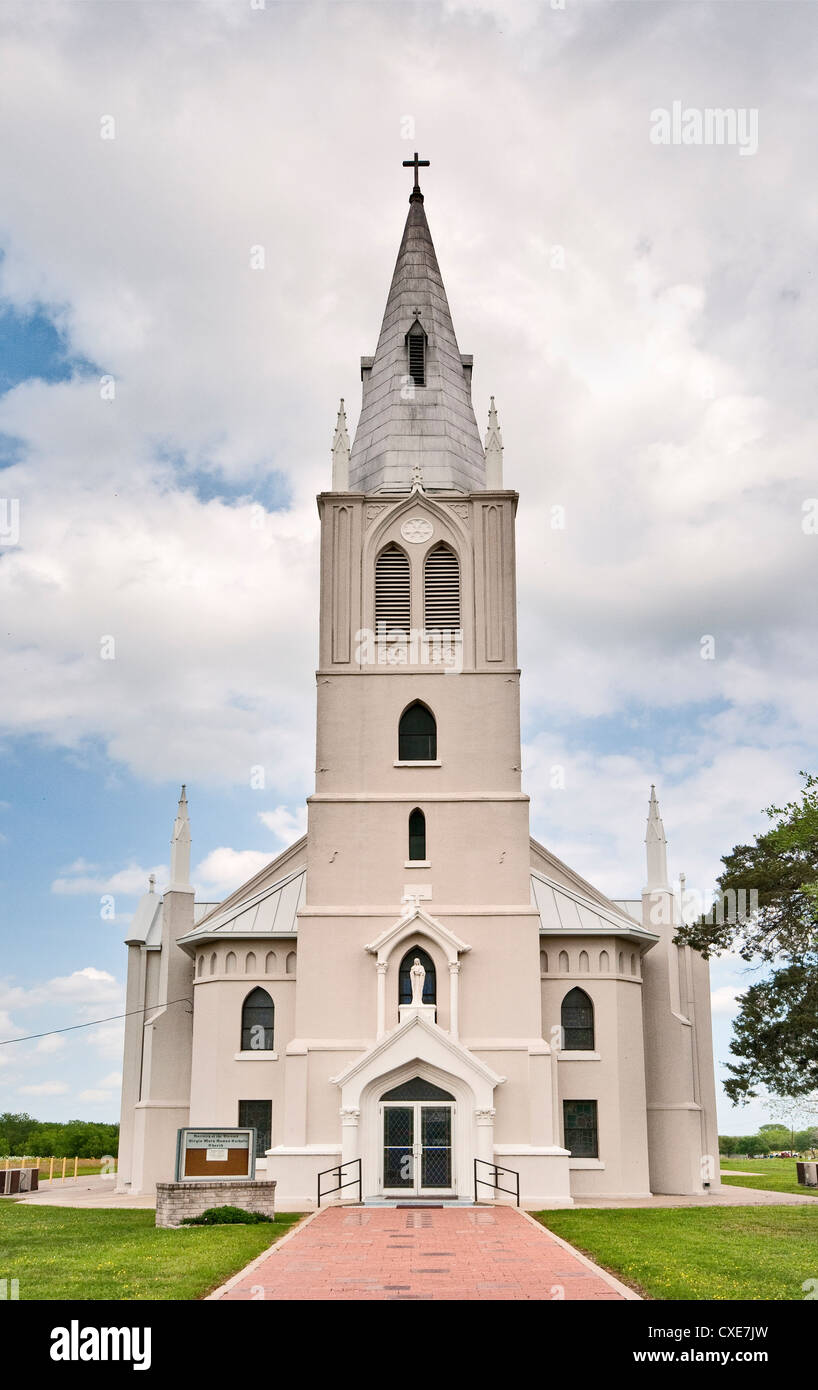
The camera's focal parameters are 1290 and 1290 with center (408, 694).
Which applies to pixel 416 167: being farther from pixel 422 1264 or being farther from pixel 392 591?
pixel 422 1264

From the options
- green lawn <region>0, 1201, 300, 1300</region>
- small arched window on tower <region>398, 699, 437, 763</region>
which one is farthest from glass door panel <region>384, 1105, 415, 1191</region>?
small arched window on tower <region>398, 699, 437, 763</region>

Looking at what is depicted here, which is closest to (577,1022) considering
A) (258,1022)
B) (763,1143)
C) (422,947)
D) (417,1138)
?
(422,947)

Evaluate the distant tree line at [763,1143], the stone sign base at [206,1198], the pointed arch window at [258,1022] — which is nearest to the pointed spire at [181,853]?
the pointed arch window at [258,1022]

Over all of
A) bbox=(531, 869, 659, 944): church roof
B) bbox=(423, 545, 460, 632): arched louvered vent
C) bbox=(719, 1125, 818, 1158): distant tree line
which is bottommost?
bbox=(719, 1125, 818, 1158): distant tree line

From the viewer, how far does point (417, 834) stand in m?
33.5

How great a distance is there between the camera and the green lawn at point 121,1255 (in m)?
14.6

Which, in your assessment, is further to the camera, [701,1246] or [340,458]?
[340,458]

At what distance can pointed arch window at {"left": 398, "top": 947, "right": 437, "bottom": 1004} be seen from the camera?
31953 mm

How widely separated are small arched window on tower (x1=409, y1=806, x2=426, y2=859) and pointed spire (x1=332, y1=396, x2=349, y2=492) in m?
9.51

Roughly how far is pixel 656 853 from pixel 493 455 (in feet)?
43.4

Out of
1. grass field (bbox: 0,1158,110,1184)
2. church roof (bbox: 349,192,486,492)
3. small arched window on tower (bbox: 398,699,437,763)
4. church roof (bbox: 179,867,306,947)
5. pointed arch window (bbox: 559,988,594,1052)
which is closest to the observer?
pointed arch window (bbox: 559,988,594,1052)

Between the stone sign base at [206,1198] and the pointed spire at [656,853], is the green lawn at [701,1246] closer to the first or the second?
the stone sign base at [206,1198]

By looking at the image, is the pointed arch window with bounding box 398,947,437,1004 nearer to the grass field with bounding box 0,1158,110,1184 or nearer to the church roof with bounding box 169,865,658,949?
the church roof with bounding box 169,865,658,949

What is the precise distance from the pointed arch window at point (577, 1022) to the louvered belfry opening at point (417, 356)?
718 inches
